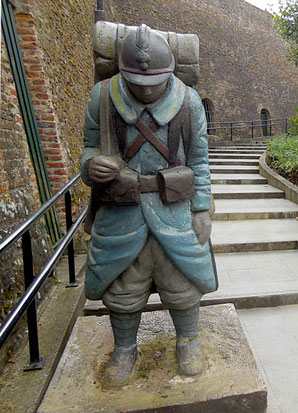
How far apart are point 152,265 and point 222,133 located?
45.2 feet

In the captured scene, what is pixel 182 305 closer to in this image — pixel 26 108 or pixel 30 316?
pixel 30 316

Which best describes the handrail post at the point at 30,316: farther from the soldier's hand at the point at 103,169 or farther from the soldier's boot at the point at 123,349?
the soldier's hand at the point at 103,169

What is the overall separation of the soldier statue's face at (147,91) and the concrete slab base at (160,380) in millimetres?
1298

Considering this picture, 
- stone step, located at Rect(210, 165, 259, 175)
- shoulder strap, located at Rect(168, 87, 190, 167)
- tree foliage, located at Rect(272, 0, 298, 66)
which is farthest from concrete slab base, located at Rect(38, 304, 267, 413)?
tree foliage, located at Rect(272, 0, 298, 66)

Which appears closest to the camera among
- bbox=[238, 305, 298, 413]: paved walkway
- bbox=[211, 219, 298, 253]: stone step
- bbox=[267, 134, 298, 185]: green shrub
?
bbox=[238, 305, 298, 413]: paved walkway

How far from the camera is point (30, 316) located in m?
1.64

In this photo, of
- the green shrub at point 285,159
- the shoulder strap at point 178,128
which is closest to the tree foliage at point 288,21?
the green shrub at point 285,159

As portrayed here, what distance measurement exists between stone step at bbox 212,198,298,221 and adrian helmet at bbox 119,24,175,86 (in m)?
3.42

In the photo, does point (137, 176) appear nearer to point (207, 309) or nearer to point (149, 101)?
point (149, 101)

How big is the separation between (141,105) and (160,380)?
1282 mm

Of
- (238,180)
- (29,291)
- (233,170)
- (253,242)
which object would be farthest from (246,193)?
(29,291)

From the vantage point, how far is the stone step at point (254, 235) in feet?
11.9

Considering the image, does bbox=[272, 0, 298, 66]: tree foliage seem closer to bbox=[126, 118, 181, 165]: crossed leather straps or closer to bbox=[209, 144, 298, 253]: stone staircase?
bbox=[209, 144, 298, 253]: stone staircase

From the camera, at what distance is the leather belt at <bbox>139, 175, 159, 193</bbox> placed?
4.45 feet
